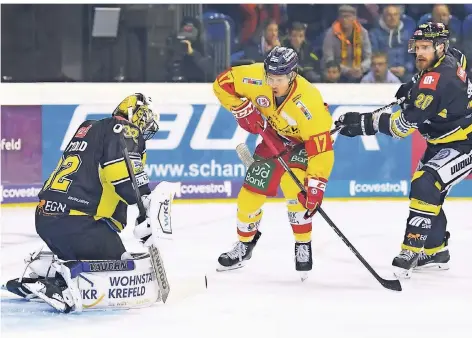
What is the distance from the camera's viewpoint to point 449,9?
7.48 meters

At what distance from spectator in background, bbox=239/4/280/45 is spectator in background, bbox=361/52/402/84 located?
77 cm

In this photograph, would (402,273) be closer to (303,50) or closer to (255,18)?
(303,50)

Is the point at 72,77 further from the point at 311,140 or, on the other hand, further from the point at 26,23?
the point at 311,140

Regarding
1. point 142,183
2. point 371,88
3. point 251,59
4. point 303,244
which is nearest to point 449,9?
point 371,88

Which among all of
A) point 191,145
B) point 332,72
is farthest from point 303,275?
point 332,72

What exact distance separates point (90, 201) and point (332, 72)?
Answer: 145 inches

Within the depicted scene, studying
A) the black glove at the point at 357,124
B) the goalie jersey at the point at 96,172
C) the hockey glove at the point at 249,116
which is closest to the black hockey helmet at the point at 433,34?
the black glove at the point at 357,124

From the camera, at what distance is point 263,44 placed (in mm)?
7297

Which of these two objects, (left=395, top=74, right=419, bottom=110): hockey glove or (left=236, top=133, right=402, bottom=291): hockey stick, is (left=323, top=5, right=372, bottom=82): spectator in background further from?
(left=236, top=133, right=402, bottom=291): hockey stick

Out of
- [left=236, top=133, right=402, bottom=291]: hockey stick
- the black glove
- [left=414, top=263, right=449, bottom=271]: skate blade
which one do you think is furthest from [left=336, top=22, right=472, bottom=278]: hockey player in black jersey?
[left=236, top=133, right=402, bottom=291]: hockey stick

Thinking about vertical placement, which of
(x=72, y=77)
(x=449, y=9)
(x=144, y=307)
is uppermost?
(x=449, y=9)

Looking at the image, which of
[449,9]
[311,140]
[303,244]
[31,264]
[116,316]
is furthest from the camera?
[449,9]

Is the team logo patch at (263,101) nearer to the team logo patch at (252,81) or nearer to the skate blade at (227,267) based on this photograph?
the team logo patch at (252,81)

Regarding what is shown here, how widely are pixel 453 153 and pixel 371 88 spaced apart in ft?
8.20
